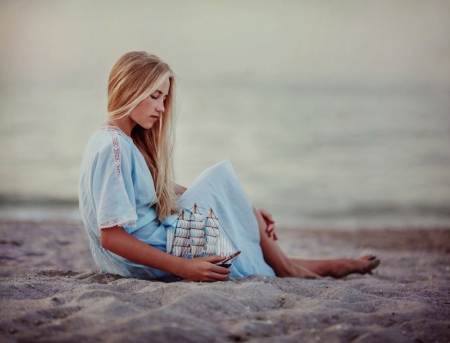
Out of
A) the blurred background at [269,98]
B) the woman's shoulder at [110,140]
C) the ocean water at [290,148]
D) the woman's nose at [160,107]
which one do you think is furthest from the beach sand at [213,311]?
the blurred background at [269,98]

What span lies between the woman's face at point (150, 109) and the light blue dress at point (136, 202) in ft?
0.44

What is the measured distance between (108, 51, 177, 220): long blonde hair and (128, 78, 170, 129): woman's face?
4 centimetres

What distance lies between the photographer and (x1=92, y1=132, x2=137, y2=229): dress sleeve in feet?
7.80

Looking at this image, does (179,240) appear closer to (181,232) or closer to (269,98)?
(181,232)

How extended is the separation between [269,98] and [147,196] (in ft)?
42.3

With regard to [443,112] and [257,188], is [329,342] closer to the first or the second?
[257,188]

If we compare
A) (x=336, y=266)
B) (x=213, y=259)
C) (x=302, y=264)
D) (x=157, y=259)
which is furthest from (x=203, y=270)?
(x=336, y=266)

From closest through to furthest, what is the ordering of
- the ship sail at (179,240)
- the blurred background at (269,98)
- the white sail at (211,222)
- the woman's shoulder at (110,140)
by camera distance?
1. the woman's shoulder at (110,140)
2. the ship sail at (179,240)
3. the white sail at (211,222)
4. the blurred background at (269,98)

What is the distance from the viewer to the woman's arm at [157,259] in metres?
2.42

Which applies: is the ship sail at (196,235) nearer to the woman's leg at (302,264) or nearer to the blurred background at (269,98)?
the woman's leg at (302,264)

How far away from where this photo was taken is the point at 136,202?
2.64 metres

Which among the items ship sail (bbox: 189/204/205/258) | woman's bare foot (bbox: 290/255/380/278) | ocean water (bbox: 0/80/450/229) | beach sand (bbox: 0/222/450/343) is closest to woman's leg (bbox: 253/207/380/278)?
woman's bare foot (bbox: 290/255/380/278)

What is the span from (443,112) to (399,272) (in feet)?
31.9

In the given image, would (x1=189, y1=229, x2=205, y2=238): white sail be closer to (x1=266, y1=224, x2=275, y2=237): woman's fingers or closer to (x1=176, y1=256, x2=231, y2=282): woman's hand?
(x1=176, y1=256, x2=231, y2=282): woman's hand
